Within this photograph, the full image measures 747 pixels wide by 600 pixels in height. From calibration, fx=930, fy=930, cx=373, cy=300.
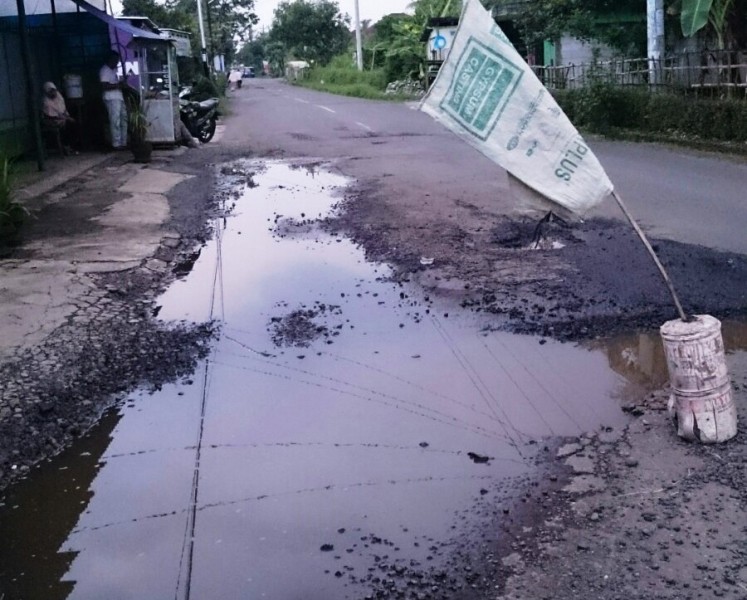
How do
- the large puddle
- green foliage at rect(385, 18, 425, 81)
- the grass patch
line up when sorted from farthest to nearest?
the grass patch
green foliage at rect(385, 18, 425, 81)
the large puddle

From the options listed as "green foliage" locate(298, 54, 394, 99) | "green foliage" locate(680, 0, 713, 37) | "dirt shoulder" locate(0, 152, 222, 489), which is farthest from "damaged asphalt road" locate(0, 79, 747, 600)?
"green foliage" locate(298, 54, 394, 99)

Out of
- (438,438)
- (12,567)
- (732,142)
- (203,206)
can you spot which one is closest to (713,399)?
(438,438)

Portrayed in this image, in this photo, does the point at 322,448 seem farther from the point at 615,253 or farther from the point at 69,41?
the point at 69,41

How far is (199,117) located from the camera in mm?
21297

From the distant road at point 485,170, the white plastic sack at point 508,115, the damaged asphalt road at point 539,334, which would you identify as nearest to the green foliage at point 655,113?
the distant road at point 485,170

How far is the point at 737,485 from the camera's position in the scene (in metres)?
3.98

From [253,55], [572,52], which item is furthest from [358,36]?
[253,55]

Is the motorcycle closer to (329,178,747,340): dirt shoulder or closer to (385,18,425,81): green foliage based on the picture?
(329,178,747,340): dirt shoulder

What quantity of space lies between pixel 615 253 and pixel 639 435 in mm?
3734

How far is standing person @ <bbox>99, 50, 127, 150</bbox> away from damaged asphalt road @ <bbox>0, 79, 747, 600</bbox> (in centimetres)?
639

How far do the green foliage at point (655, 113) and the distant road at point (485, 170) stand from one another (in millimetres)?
821

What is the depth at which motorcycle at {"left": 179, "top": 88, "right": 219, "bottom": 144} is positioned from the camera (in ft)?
69.3

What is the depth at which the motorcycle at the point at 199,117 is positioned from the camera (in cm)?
2111

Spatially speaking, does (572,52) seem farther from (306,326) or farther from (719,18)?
(306,326)
